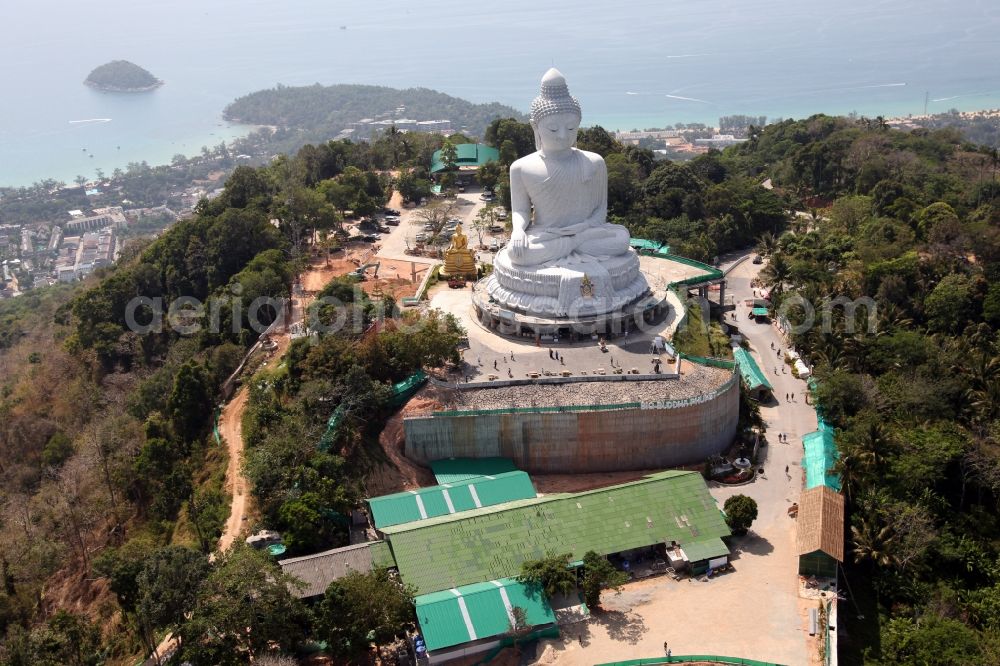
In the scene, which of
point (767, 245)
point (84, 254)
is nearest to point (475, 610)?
point (767, 245)

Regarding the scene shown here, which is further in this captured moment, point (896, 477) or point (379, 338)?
point (379, 338)

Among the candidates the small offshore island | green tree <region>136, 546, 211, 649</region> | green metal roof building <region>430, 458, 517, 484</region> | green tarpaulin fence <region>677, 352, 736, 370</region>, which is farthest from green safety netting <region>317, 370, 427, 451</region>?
the small offshore island

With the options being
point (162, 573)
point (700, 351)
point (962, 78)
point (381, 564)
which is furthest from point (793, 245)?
point (962, 78)

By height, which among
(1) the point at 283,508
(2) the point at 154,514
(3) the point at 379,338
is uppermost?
(3) the point at 379,338

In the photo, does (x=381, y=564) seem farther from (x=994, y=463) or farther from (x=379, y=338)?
(x=994, y=463)

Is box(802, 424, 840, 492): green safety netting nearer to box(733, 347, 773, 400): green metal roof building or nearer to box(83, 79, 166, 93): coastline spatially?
box(733, 347, 773, 400): green metal roof building

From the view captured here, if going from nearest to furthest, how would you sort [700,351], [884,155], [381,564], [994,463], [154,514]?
[381,564] < [994,463] < [154,514] < [700,351] < [884,155]

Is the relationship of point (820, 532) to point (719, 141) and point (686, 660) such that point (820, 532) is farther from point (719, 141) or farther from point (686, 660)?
point (719, 141)
